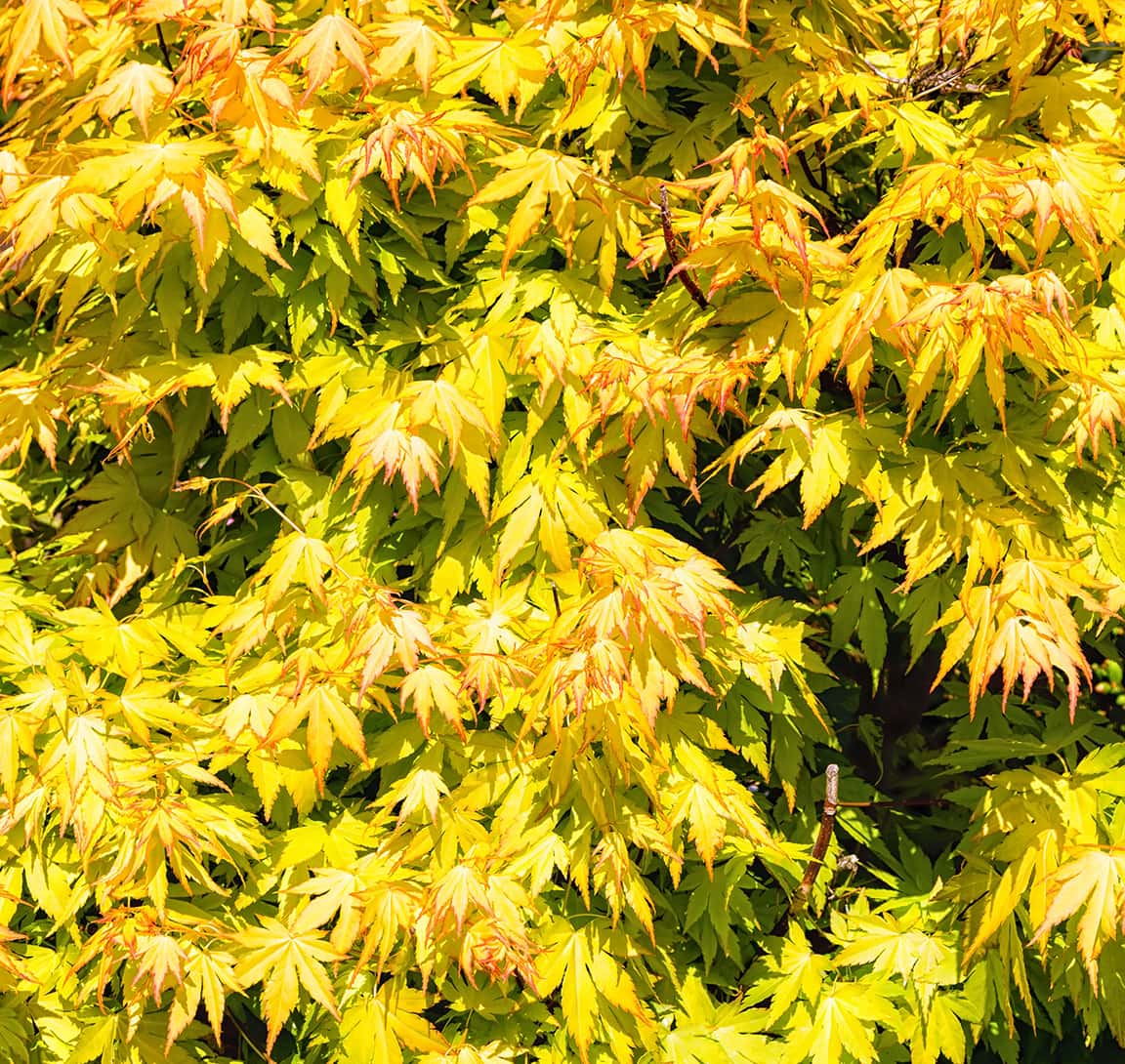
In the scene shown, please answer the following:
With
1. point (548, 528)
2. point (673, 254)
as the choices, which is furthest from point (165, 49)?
point (548, 528)

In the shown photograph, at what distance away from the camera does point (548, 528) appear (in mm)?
2496

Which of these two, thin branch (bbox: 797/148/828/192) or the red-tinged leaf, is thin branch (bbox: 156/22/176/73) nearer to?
thin branch (bbox: 797/148/828/192)

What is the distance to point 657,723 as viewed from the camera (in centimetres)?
257

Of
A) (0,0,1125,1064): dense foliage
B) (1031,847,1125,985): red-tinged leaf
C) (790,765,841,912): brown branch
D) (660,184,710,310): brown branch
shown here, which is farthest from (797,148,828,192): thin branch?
(1031,847,1125,985): red-tinged leaf

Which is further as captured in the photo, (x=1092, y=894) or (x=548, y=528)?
(x=548, y=528)

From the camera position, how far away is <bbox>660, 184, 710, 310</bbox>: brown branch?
2.39 m

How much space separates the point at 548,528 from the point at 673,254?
62 centimetres

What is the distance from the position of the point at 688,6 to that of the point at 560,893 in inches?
75.6

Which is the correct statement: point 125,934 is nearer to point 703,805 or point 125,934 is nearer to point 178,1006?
point 178,1006

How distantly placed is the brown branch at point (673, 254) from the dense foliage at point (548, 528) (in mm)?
10

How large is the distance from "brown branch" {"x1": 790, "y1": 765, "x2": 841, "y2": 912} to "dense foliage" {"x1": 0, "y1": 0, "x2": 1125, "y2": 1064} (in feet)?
0.22

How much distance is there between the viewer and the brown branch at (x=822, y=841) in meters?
2.49

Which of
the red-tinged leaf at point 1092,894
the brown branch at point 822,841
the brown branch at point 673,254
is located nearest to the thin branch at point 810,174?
the brown branch at point 673,254

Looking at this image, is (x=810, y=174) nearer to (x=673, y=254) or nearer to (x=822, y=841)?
(x=673, y=254)
